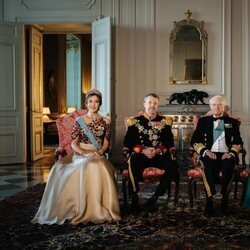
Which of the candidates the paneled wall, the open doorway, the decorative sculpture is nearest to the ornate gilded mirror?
the paneled wall

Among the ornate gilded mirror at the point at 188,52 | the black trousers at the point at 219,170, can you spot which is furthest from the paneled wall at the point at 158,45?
the black trousers at the point at 219,170

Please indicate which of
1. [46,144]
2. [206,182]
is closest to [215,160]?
[206,182]

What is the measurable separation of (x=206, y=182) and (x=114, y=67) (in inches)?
140

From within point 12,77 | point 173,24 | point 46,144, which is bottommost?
point 46,144

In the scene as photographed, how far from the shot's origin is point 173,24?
6.33 meters

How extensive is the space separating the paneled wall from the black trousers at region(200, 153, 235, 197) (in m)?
3.03

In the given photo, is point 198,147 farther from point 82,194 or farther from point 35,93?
point 35,93

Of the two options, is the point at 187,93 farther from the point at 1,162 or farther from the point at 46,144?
the point at 46,144

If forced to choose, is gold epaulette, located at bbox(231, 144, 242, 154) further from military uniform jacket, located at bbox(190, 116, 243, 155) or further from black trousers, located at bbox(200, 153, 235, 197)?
black trousers, located at bbox(200, 153, 235, 197)

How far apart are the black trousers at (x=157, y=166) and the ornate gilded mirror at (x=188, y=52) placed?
3024mm

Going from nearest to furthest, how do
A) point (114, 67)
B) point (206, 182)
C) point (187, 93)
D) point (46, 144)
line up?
point (206, 182), point (187, 93), point (114, 67), point (46, 144)

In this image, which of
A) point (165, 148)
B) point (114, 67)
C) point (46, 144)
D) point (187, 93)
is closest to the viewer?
point (165, 148)

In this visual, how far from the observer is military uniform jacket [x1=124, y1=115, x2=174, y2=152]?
357cm

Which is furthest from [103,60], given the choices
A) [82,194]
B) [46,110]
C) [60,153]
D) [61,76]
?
[61,76]
